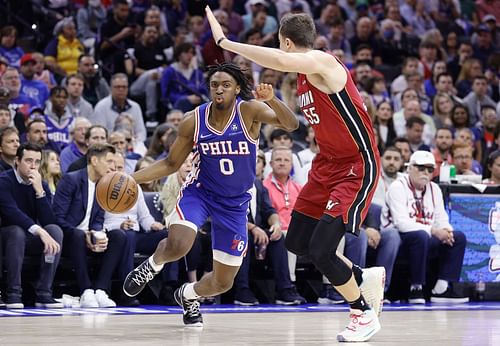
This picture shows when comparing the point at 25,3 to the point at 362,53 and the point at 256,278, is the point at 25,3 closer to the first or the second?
the point at 362,53

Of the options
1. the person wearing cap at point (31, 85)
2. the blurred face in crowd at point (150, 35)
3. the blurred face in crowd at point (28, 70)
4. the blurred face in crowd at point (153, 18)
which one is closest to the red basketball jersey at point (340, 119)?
the person wearing cap at point (31, 85)

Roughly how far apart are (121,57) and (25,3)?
1.69 meters

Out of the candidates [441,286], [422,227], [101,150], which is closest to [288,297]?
[422,227]

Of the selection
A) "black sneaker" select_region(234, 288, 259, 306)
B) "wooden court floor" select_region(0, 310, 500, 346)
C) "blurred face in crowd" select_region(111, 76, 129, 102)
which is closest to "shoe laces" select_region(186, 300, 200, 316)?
"wooden court floor" select_region(0, 310, 500, 346)

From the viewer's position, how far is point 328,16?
16.4m

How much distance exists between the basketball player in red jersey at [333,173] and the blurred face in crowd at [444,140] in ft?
18.9

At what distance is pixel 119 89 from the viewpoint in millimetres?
12438

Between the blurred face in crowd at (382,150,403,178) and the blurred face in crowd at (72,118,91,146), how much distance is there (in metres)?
3.27

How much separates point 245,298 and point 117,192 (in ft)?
10.4

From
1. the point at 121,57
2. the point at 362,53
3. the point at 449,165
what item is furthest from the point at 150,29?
the point at 449,165

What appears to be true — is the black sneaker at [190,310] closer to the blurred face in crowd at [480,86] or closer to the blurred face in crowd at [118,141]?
the blurred face in crowd at [118,141]

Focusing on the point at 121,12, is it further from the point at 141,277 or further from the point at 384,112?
the point at 141,277

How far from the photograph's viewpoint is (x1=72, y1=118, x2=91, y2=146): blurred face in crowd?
10758mm

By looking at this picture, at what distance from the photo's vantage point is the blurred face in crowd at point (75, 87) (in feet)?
39.9
